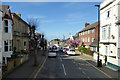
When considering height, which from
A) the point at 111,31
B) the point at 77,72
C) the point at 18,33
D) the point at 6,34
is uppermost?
the point at 18,33

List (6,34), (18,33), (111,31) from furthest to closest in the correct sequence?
(18,33)
(111,31)
(6,34)

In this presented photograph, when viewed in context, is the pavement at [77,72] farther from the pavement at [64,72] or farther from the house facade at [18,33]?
the house facade at [18,33]

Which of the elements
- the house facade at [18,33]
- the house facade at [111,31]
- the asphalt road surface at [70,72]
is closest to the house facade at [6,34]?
the house facade at [18,33]

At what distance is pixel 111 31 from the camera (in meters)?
17.2

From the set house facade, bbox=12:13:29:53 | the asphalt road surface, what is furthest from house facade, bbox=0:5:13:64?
the asphalt road surface

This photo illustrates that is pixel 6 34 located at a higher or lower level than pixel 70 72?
higher

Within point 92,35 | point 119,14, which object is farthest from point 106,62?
point 92,35

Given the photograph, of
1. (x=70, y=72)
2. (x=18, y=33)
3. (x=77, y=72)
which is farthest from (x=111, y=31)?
(x=18, y=33)

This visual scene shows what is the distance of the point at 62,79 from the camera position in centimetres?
1019

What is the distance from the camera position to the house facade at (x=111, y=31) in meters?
15.3

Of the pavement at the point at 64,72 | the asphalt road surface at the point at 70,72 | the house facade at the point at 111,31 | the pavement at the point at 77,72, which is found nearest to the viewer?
the pavement at the point at 64,72

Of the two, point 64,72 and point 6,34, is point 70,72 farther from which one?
point 6,34

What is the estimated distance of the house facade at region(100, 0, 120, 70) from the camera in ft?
50.0

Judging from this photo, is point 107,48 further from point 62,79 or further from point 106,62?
point 62,79
